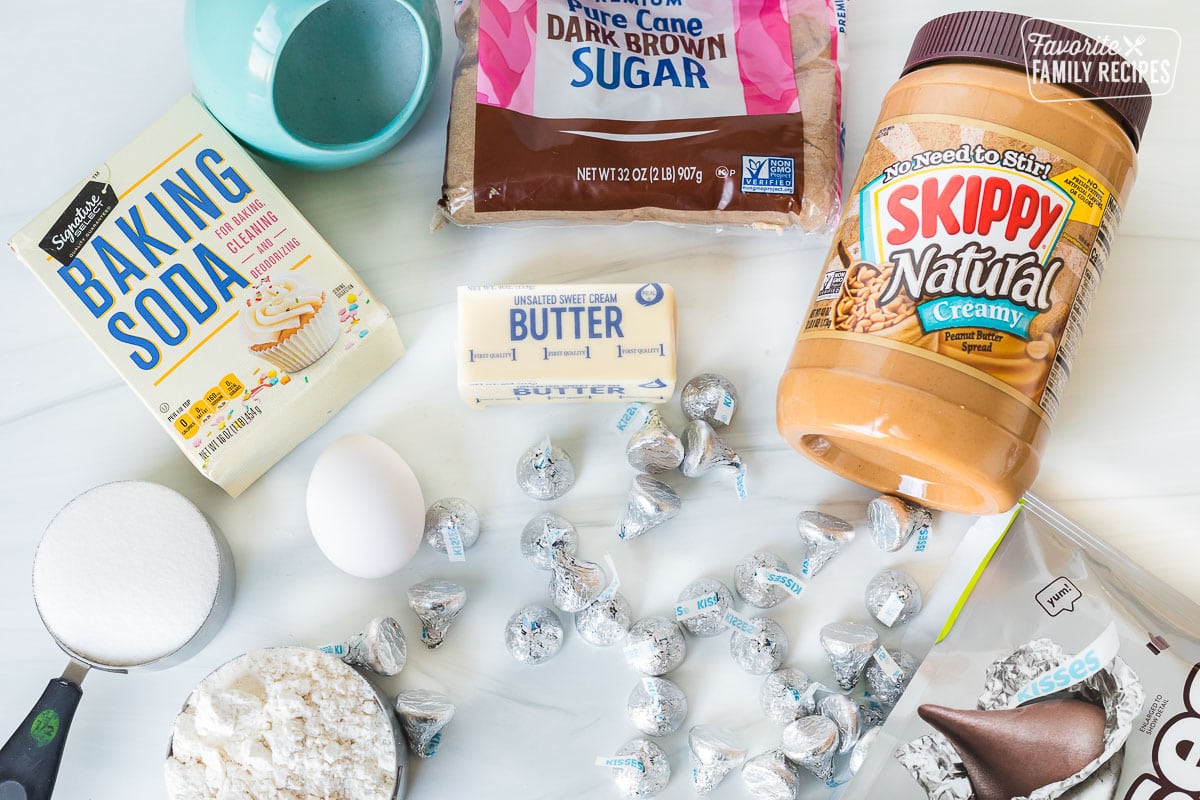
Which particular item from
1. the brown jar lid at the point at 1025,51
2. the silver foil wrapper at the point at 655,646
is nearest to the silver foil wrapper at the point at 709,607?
the silver foil wrapper at the point at 655,646

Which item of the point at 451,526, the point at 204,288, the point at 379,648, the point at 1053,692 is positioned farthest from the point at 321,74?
the point at 1053,692

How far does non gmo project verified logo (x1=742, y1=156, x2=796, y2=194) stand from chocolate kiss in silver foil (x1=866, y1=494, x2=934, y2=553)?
0.35 meters

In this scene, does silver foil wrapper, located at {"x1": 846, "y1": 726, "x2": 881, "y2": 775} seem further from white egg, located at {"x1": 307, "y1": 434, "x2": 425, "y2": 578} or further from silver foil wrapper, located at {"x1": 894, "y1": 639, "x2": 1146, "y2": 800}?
white egg, located at {"x1": 307, "y1": 434, "x2": 425, "y2": 578}

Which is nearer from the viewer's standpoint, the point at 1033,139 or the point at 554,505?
the point at 1033,139

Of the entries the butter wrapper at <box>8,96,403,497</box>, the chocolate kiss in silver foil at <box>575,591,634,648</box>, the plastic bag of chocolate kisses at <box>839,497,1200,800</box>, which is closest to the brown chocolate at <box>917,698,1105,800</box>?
the plastic bag of chocolate kisses at <box>839,497,1200,800</box>

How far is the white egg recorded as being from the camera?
87 cm

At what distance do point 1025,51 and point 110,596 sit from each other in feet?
3.16

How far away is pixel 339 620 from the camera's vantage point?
37.5 inches

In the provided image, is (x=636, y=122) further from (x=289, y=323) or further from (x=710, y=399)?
(x=289, y=323)

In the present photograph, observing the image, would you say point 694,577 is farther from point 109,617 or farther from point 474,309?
point 109,617

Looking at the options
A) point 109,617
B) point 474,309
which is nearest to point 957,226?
point 474,309

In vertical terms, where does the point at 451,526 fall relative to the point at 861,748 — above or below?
above

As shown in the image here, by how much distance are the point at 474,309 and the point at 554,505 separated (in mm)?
230

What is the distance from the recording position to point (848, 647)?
90 cm
